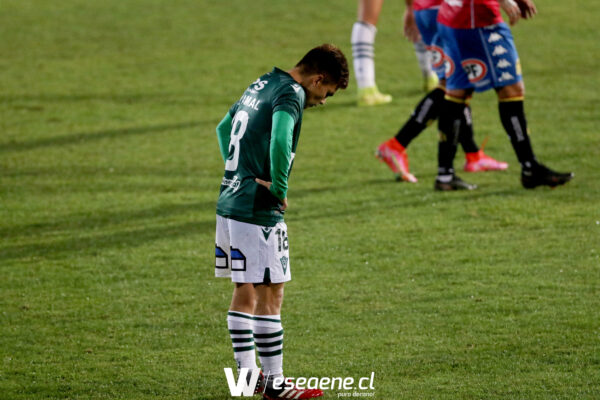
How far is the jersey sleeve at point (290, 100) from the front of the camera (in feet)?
13.1

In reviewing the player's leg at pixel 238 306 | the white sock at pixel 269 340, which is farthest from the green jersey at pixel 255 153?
the white sock at pixel 269 340

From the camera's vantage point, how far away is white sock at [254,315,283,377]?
420 cm

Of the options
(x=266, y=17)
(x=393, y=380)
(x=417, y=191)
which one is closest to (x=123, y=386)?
(x=393, y=380)

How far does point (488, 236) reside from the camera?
6.75 meters

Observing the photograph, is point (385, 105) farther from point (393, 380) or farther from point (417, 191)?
point (393, 380)

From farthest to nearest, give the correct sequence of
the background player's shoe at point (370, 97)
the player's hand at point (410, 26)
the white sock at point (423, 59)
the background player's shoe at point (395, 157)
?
the white sock at point (423, 59), the background player's shoe at point (370, 97), the player's hand at point (410, 26), the background player's shoe at point (395, 157)

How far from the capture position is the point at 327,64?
4129 millimetres

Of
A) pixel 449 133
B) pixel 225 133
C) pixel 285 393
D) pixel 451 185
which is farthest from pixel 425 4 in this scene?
pixel 285 393

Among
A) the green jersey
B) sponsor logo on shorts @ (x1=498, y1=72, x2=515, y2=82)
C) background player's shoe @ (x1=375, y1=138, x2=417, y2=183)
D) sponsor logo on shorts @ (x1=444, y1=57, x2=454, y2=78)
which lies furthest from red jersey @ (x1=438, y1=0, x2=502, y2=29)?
the green jersey

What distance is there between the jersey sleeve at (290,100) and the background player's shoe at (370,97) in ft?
24.6

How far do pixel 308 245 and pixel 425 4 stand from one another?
9.45 feet

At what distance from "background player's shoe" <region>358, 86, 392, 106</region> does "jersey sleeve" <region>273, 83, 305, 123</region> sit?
7495mm

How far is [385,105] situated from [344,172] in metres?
2.90

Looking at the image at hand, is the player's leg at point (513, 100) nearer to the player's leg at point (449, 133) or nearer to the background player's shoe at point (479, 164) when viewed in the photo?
the player's leg at point (449, 133)
